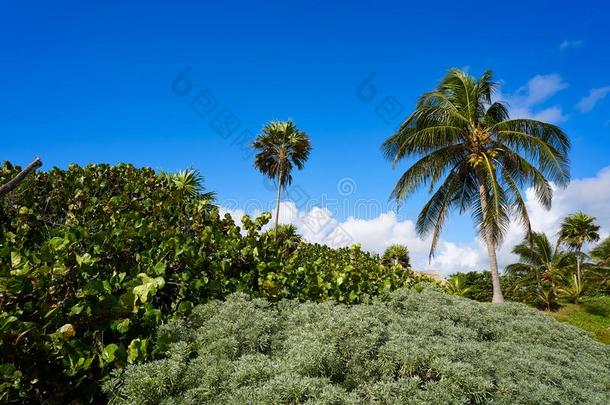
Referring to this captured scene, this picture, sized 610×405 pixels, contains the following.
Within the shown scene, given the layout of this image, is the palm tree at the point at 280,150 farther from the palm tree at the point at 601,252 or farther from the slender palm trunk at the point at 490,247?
the palm tree at the point at 601,252

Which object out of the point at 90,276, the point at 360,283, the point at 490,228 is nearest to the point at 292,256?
the point at 360,283

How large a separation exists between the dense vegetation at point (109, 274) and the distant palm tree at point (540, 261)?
25.7 meters

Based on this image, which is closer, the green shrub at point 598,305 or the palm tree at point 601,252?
the green shrub at point 598,305

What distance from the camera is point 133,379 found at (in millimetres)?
2389

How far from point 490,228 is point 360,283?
13340 mm

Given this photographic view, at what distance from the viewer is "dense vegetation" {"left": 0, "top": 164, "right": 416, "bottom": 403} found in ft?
7.96

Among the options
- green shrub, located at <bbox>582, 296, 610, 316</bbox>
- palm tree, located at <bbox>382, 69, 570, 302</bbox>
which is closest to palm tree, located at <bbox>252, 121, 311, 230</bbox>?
palm tree, located at <bbox>382, 69, 570, 302</bbox>

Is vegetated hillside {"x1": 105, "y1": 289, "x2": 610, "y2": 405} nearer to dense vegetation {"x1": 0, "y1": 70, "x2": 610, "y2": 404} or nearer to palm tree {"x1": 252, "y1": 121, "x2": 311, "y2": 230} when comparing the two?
dense vegetation {"x1": 0, "y1": 70, "x2": 610, "y2": 404}

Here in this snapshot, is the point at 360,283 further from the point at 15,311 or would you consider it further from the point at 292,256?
the point at 15,311

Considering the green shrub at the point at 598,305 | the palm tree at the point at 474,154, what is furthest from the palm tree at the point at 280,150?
the green shrub at the point at 598,305

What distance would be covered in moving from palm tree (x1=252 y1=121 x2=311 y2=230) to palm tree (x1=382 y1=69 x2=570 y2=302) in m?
11.7

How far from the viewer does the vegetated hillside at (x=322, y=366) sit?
231cm

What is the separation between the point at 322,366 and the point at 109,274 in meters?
2.07

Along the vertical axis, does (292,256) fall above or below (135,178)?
below
